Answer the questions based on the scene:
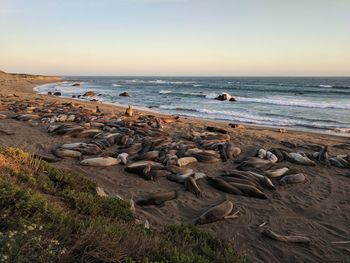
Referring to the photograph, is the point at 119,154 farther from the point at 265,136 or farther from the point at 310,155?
the point at 265,136

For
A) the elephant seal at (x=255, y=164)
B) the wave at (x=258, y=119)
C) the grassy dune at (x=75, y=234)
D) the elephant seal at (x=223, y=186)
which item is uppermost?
the grassy dune at (x=75, y=234)

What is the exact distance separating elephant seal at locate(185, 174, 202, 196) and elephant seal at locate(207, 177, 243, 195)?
1.66 ft

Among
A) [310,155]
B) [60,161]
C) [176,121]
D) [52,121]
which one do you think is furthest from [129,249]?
[176,121]

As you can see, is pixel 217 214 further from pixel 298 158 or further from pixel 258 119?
pixel 258 119

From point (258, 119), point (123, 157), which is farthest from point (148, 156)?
point (258, 119)

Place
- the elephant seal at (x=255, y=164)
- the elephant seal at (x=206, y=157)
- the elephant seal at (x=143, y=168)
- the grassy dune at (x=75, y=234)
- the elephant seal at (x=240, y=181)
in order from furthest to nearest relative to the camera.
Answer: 1. the elephant seal at (x=206, y=157)
2. the elephant seal at (x=255, y=164)
3. the elephant seal at (x=143, y=168)
4. the elephant seal at (x=240, y=181)
5. the grassy dune at (x=75, y=234)

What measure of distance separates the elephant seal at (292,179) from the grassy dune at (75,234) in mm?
4391

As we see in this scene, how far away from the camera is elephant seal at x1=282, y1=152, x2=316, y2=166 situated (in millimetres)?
10398

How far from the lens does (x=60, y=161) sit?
9484 mm

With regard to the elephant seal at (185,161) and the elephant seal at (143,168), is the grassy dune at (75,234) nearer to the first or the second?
the elephant seal at (143,168)

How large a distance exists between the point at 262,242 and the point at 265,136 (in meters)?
9.68

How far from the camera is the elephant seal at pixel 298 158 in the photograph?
10398 millimetres

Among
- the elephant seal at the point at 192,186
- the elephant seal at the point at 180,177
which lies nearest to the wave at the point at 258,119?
the elephant seal at the point at 180,177

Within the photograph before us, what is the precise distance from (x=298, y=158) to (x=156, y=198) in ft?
18.5
